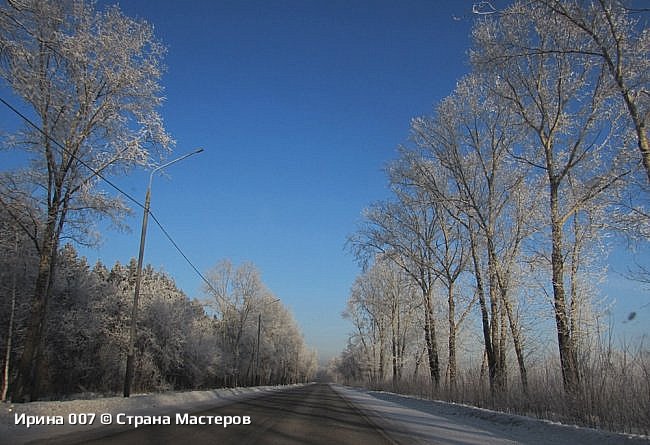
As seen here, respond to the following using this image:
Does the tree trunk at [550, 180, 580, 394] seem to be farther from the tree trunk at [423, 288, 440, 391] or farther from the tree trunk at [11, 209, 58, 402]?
the tree trunk at [11, 209, 58, 402]

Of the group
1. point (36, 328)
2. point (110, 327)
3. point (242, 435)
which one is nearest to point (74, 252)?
point (110, 327)

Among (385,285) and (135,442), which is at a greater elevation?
(385,285)

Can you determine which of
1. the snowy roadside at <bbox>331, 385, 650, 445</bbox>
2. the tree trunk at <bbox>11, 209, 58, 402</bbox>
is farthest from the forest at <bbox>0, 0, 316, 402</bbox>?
the snowy roadside at <bbox>331, 385, 650, 445</bbox>

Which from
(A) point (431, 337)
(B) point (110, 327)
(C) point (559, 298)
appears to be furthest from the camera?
(B) point (110, 327)

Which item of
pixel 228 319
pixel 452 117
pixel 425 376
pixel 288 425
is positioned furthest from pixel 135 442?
pixel 228 319

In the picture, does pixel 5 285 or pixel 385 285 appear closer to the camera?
pixel 5 285

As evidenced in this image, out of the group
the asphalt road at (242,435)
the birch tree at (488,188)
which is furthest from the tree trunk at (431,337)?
the asphalt road at (242,435)

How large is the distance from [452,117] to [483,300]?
9.00 meters

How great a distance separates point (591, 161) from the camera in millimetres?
16219

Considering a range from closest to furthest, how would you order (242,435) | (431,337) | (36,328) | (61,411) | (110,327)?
1. (242,435)
2. (61,411)
3. (36,328)
4. (431,337)
5. (110,327)

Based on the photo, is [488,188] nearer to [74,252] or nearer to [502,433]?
[502,433]

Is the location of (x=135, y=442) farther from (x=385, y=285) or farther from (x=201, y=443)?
(x=385, y=285)

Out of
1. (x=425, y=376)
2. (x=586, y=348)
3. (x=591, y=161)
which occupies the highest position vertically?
(x=591, y=161)

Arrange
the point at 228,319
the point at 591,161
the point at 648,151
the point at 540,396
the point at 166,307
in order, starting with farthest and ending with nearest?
the point at 228,319, the point at 166,307, the point at 591,161, the point at 540,396, the point at 648,151
